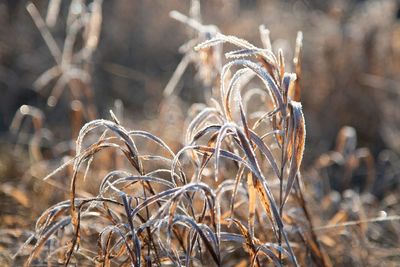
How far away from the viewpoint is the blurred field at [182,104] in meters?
2.52

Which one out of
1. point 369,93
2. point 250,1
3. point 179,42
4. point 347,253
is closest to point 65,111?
point 179,42

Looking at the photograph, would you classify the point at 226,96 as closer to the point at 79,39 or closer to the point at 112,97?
the point at 112,97

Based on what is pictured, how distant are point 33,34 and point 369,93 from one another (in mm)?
2777

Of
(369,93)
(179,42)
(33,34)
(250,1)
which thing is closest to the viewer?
(369,93)

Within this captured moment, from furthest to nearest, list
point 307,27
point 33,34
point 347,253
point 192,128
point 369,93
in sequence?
point 307,27 → point 33,34 → point 369,93 → point 347,253 → point 192,128

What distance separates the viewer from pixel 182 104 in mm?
4793

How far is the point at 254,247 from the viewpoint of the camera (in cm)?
157

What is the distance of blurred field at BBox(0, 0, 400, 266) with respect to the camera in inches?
99.1

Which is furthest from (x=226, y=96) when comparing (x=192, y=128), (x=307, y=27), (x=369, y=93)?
(x=307, y=27)

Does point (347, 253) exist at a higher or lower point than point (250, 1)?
lower

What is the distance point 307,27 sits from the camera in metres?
6.88

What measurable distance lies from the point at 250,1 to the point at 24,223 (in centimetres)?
687

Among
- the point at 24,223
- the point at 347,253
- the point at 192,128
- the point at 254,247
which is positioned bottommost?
the point at 347,253

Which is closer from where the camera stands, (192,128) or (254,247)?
(254,247)
